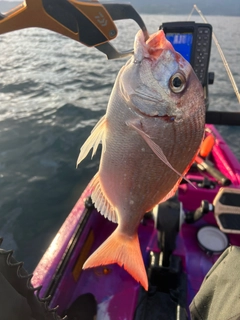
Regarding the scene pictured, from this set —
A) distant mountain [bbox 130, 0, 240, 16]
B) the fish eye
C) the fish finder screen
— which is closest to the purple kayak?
the fish eye

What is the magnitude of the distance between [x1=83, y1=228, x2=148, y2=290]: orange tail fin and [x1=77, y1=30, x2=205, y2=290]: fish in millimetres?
111

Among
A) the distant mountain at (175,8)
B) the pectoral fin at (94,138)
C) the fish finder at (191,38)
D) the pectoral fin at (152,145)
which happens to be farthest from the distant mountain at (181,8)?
the pectoral fin at (152,145)

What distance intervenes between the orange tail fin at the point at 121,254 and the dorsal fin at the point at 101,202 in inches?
4.2

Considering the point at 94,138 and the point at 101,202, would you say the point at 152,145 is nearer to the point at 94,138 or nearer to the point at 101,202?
the point at 94,138

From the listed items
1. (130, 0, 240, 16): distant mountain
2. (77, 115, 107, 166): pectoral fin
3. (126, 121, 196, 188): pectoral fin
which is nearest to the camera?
(126, 121, 196, 188): pectoral fin

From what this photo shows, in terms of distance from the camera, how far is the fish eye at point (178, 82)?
4.46 feet

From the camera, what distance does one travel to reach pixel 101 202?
67.1 inches

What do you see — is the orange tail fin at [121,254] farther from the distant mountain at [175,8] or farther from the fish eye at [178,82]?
the distant mountain at [175,8]

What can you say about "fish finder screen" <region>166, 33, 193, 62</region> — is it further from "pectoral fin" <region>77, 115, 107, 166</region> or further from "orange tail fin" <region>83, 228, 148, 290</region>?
"orange tail fin" <region>83, 228, 148, 290</region>

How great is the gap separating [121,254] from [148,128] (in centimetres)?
76

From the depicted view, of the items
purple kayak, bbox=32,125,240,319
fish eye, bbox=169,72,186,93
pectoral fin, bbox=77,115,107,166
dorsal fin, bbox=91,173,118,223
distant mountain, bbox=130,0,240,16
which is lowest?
distant mountain, bbox=130,0,240,16

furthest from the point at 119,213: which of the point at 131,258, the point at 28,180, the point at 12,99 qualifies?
the point at 12,99

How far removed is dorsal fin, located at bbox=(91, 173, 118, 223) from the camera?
170 centimetres

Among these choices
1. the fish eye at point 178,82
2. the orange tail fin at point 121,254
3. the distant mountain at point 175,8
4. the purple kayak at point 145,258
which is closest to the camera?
the fish eye at point 178,82
